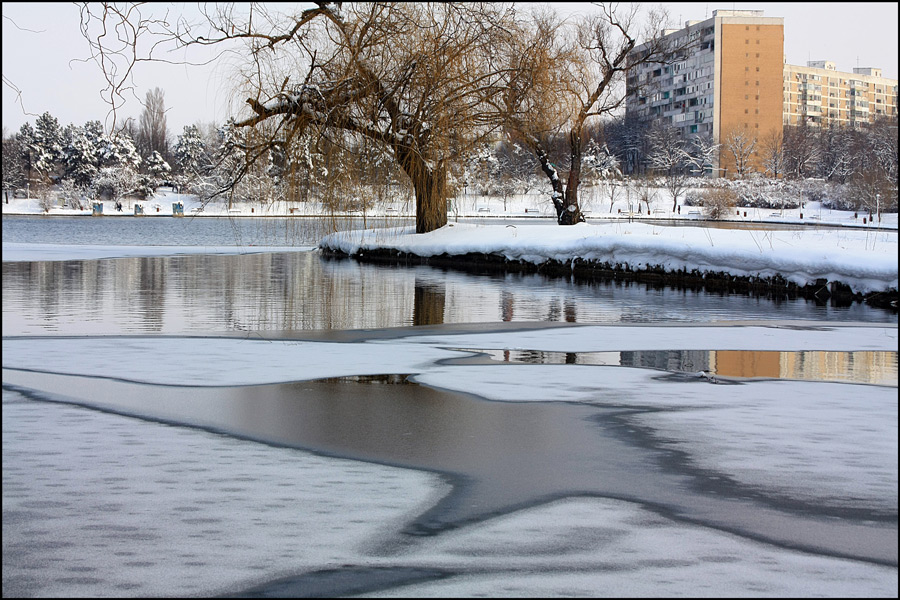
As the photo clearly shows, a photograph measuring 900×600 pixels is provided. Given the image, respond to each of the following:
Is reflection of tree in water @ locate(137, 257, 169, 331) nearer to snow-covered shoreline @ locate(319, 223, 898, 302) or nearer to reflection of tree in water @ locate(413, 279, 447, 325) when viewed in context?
reflection of tree in water @ locate(413, 279, 447, 325)

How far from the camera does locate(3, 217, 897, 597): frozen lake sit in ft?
11.0

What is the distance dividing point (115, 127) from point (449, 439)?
4.91 metres

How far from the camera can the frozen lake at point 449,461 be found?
336cm

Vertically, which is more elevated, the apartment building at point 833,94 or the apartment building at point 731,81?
the apartment building at point 833,94

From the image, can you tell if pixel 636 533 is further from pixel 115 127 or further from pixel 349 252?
pixel 349 252

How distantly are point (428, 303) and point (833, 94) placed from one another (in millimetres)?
170490

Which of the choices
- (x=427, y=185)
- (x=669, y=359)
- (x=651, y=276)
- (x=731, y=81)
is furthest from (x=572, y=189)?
(x=731, y=81)

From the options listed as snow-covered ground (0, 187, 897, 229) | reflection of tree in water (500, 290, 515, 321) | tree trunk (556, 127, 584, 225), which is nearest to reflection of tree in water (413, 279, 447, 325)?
reflection of tree in water (500, 290, 515, 321)

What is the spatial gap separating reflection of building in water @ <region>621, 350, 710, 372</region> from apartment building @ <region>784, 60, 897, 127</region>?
5745 inches

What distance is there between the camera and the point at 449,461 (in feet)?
15.6

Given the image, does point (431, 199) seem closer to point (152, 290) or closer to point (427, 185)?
point (427, 185)

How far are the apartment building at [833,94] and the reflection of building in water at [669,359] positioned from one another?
479 feet

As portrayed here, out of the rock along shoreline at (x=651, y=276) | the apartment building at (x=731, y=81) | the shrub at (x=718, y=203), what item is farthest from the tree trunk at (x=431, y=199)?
the apartment building at (x=731, y=81)

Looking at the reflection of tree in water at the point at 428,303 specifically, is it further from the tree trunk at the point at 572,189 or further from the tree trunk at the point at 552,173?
the tree trunk at the point at 572,189
